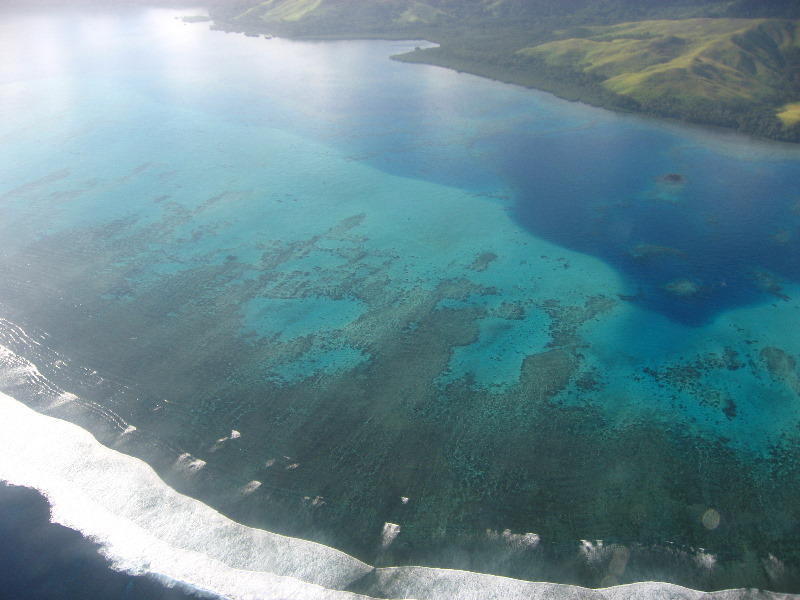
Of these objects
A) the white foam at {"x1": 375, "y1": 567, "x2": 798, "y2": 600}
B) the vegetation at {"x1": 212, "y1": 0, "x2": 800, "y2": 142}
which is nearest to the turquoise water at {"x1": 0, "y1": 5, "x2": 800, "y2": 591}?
the white foam at {"x1": 375, "y1": 567, "x2": 798, "y2": 600}

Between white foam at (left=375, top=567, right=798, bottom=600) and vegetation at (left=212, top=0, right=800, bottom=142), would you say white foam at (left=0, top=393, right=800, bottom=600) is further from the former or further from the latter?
vegetation at (left=212, top=0, right=800, bottom=142)

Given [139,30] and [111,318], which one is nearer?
[111,318]

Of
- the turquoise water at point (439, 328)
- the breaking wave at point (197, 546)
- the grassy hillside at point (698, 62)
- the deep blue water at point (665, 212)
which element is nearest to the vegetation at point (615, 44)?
the grassy hillside at point (698, 62)

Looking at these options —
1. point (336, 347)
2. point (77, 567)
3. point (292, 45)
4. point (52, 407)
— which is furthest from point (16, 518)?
point (292, 45)

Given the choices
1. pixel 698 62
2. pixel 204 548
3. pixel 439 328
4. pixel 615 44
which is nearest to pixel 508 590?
pixel 204 548

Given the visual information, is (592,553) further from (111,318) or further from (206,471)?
(111,318)

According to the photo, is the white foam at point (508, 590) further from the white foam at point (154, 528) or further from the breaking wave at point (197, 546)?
the white foam at point (154, 528)
